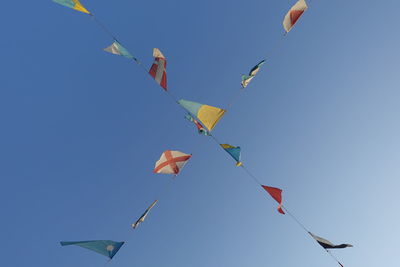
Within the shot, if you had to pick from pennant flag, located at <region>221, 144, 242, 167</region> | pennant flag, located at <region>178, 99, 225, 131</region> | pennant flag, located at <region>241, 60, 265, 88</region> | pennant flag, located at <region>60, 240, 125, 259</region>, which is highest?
pennant flag, located at <region>241, 60, 265, 88</region>

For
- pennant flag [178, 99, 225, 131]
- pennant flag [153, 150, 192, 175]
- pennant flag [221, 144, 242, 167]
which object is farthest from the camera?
pennant flag [153, 150, 192, 175]

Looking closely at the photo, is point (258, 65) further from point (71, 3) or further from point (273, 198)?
point (71, 3)

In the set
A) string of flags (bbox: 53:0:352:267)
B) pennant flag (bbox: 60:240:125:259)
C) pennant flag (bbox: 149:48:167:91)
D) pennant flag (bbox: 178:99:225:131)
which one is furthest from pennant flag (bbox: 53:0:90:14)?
pennant flag (bbox: 60:240:125:259)

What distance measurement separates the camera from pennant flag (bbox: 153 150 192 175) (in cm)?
930

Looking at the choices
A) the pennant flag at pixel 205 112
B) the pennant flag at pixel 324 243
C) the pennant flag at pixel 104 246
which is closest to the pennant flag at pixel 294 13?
the pennant flag at pixel 205 112

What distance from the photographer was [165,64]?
9047 mm

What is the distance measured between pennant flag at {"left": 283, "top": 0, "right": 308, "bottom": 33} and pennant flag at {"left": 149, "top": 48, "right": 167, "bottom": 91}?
12.8 ft

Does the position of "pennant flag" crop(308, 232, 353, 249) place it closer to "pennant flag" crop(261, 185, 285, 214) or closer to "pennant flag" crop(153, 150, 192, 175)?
"pennant flag" crop(261, 185, 285, 214)

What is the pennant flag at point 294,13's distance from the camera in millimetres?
9469

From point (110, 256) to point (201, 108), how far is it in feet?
15.5

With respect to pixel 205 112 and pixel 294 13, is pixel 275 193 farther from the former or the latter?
pixel 294 13

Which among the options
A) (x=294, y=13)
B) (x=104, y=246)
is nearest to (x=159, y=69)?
(x=294, y=13)

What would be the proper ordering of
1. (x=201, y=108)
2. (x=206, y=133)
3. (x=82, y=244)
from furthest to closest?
(x=206, y=133), (x=201, y=108), (x=82, y=244)

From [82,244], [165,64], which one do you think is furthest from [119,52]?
[82,244]
